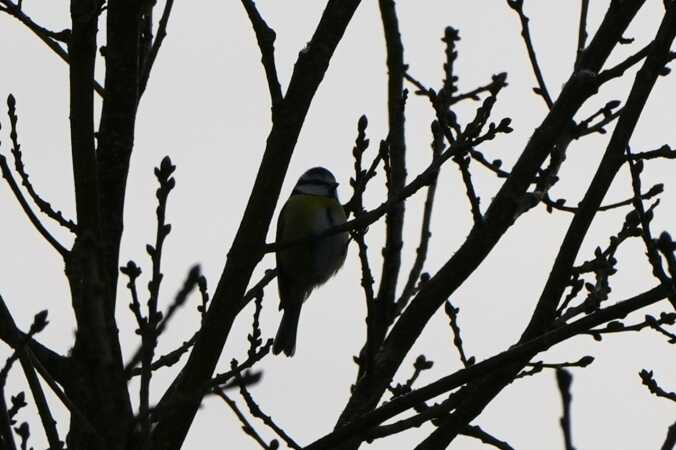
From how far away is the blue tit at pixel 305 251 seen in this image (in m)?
6.39

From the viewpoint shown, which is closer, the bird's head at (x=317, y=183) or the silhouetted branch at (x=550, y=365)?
the silhouetted branch at (x=550, y=365)

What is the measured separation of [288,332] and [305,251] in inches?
18.8

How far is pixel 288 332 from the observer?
6.58m

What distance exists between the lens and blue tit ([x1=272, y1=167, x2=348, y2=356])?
639cm

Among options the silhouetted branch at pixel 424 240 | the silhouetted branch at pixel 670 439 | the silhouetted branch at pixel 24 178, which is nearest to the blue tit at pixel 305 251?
the silhouetted branch at pixel 424 240

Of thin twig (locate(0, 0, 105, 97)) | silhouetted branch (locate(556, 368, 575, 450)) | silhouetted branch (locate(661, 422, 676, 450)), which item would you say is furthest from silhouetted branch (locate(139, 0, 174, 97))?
silhouetted branch (locate(556, 368, 575, 450))

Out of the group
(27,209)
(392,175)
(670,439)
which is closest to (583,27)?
(392,175)

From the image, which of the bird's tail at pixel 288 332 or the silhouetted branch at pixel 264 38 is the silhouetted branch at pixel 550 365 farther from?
the bird's tail at pixel 288 332

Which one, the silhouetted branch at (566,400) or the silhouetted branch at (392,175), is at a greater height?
the silhouetted branch at (392,175)

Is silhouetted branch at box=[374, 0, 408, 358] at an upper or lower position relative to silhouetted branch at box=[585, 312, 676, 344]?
upper

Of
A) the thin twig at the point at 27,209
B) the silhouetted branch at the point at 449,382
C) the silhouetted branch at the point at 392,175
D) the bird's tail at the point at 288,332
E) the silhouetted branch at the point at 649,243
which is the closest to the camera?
the silhouetted branch at the point at 649,243

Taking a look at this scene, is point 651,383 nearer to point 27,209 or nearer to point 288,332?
point 27,209

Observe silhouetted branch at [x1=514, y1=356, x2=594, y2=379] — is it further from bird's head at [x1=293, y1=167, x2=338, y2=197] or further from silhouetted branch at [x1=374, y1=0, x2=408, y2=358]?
bird's head at [x1=293, y1=167, x2=338, y2=197]

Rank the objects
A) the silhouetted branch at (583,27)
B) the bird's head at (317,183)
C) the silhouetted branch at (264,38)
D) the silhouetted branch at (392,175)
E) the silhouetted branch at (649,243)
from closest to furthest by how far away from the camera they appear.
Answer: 1. the silhouetted branch at (649,243)
2. the silhouetted branch at (264,38)
3. the silhouetted branch at (392,175)
4. the silhouetted branch at (583,27)
5. the bird's head at (317,183)
